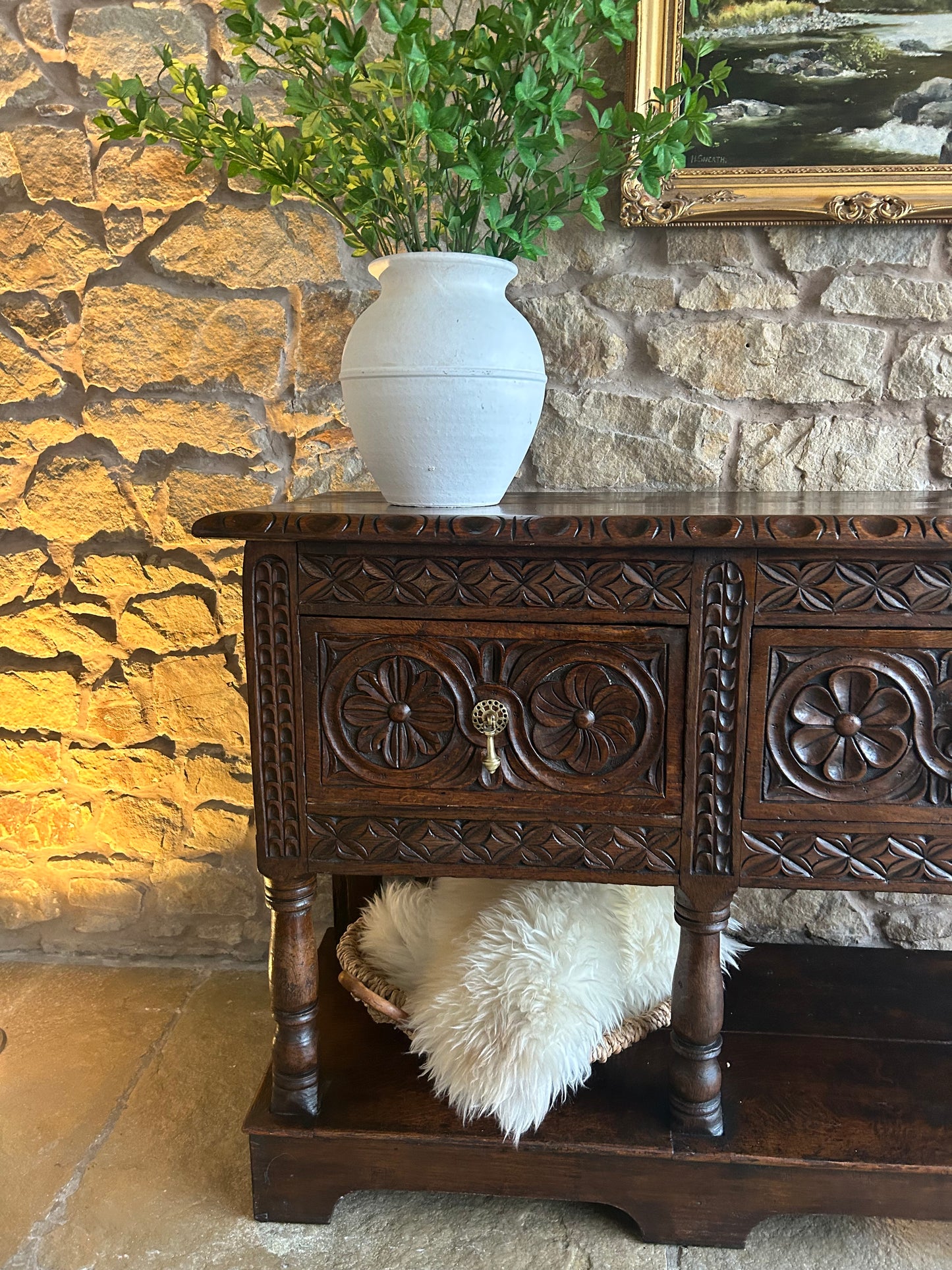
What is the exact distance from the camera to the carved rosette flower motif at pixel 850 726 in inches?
38.2

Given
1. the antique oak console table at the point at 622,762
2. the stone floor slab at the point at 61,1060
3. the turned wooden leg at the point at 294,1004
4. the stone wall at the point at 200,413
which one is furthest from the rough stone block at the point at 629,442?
the stone floor slab at the point at 61,1060

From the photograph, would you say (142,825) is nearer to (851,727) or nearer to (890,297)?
(851,727)

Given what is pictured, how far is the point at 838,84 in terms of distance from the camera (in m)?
1.34

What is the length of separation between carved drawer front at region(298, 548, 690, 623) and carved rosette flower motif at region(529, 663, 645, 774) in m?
0.08

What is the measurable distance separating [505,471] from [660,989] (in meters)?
0.83

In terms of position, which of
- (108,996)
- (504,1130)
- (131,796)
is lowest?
(108,996)

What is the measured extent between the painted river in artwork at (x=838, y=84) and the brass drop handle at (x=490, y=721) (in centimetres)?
103

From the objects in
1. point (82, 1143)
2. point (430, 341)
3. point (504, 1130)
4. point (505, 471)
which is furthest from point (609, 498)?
point (82, 1143)

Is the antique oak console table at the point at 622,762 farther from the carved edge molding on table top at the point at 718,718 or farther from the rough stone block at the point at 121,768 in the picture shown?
the rough stone block at the point at 121,768

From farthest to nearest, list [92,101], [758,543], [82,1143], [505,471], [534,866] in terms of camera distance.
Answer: [92,101], [82,1143], [505,471], [534,866], [758,543]

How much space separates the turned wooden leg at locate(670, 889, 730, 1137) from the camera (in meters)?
1.06

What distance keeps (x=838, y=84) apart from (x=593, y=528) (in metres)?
0.97

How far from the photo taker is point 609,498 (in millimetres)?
1349

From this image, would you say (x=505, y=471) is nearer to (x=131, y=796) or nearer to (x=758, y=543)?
(x=758, y=543)
